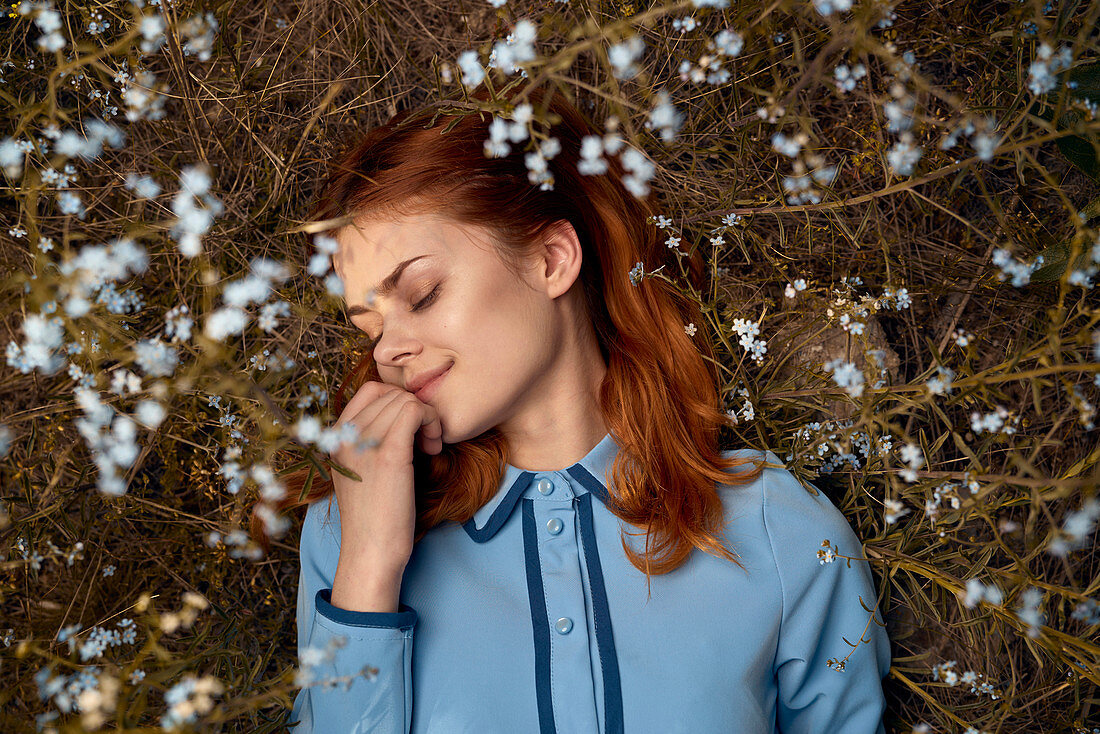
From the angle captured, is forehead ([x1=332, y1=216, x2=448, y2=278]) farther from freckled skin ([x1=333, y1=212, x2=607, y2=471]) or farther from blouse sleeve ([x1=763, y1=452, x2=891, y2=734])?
blouse sleeve ([x1=763, y1=452, x2=891, y2=734])

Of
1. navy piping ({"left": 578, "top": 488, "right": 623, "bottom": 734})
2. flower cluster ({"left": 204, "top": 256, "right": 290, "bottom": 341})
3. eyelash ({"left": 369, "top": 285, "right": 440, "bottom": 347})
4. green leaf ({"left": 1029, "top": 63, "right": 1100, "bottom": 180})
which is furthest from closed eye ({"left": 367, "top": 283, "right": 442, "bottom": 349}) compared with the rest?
green leaf ({"left": 1029, "top": 63, "right": 1100, "bottom": 180})

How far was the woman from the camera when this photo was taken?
153 centimetres

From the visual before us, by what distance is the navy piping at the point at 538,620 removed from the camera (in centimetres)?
154

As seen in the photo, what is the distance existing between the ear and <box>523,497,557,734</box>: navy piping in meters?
0.44

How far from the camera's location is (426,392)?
1.55m

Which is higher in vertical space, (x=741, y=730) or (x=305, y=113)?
(x=305, y=113)

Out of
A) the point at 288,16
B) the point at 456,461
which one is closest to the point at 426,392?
the point at 456,461

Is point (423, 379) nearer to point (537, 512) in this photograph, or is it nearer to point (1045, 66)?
point (537, 512)

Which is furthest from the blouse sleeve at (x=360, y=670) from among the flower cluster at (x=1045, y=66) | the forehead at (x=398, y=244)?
the flower cluster at (x=1045, y=66)

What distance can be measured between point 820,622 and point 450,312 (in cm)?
102

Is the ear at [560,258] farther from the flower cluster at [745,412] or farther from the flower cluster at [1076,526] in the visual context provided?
the flower cluster at [1076,526]

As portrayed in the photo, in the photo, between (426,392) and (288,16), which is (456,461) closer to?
(426,392)

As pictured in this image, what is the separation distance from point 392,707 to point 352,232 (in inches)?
37.4

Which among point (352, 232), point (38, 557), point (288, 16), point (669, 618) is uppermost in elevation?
point (288, 16)
